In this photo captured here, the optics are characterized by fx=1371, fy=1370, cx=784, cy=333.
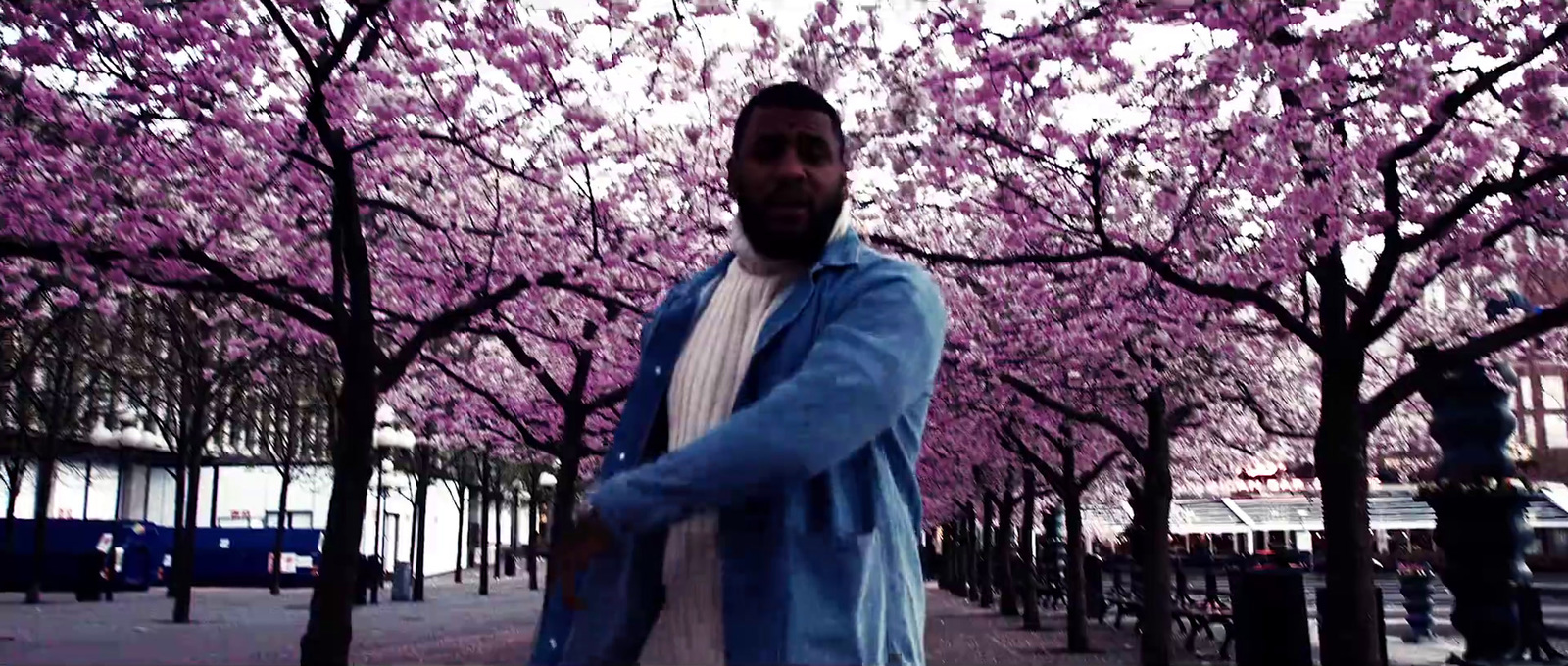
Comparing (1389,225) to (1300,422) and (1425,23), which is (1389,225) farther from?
(1300,422)

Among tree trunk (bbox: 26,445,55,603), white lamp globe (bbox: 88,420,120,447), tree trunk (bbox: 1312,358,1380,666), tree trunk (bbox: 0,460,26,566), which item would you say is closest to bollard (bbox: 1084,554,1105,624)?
tree trunk (bbox: 1312,358,1380,666)

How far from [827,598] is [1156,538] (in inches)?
526

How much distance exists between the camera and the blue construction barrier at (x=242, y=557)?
133 ft

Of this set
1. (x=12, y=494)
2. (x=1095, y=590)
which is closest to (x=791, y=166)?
(x=1095, y=590)

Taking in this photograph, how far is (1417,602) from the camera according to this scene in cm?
1959

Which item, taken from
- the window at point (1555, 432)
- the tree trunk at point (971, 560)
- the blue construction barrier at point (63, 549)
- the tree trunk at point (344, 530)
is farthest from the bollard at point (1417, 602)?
the window at point (1555, 432)

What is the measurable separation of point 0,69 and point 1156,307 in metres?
10.6

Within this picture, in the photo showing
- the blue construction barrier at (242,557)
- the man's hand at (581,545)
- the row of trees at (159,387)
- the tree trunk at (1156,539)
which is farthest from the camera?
the blue construction barrier at (242,557)

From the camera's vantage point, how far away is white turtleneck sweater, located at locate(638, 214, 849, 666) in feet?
6.22

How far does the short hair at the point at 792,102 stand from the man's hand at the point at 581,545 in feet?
2.03

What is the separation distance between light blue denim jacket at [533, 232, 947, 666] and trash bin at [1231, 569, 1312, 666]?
11343 millimetres

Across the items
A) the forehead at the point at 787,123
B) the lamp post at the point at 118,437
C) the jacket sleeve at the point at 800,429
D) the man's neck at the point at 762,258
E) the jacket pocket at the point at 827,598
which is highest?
the lamp post at the point at 118,437

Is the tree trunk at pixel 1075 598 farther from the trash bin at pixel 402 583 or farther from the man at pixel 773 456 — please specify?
the trash bin at pixel 402 583

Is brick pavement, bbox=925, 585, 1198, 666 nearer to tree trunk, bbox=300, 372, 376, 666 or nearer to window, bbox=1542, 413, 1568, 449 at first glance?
tree trunk, bbox=300, 372, 376, 666
